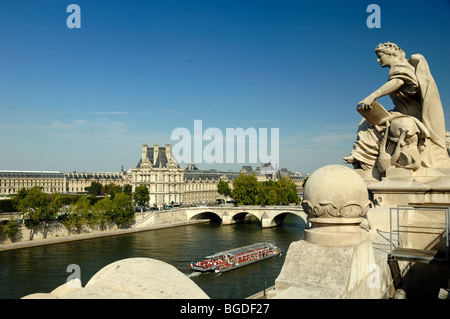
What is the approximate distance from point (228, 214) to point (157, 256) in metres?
21.6

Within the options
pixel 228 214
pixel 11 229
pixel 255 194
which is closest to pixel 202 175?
pixel 255 194

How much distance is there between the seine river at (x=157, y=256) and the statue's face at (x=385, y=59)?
14790 millimetres

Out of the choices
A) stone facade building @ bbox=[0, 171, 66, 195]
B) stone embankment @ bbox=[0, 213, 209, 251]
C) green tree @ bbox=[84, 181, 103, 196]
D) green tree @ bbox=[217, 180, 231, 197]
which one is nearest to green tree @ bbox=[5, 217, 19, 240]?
stone embankment @ bbox=[0, 213, 209, 251]

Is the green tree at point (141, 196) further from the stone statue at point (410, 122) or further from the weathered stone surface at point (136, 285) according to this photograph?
the weathered stone surface at point (136, 285)

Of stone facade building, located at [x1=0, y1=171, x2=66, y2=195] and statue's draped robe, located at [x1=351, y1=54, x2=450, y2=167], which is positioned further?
stone facade building, located at [x1=0, y1=171, x2=66, y2=195]

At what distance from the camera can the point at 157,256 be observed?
2895 cm

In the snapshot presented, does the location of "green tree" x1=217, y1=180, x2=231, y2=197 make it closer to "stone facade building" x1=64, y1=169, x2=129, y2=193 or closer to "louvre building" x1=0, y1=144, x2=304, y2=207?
"louvre building" x1=0, y1=144, x2=304, y2=207

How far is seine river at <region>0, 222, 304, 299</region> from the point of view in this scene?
2141 cm

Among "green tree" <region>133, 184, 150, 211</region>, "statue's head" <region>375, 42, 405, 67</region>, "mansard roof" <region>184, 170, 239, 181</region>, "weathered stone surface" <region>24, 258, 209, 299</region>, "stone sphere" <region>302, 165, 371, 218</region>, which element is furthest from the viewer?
"mansard roof" <region>184, 170, 239, 181</region>

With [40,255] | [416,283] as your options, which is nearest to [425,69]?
[416,283]

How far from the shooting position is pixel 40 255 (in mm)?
28812

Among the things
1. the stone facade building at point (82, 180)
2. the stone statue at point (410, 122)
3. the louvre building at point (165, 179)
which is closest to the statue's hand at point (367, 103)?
the stone statue at point (410, 122)
